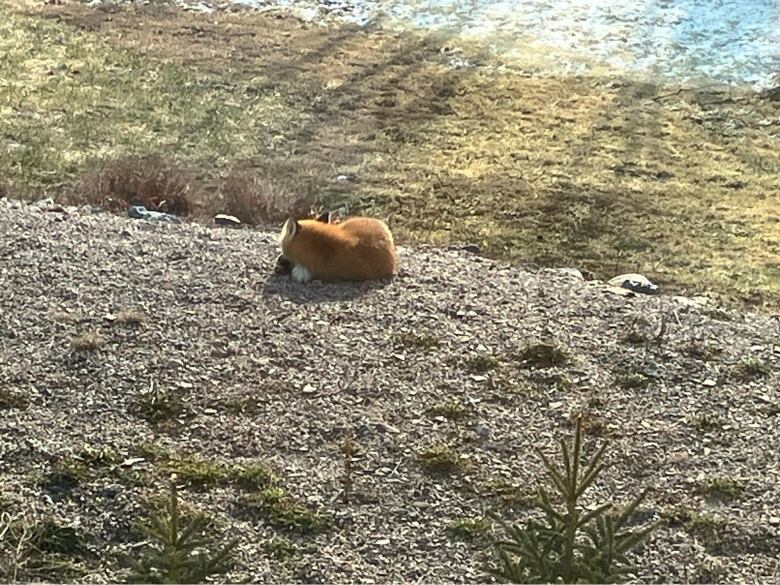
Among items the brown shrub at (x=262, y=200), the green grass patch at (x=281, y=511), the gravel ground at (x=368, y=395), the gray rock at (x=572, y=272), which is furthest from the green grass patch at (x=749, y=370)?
the brown shrub at (x=262, y=200)

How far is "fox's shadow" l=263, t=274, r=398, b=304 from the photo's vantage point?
679 centimetres

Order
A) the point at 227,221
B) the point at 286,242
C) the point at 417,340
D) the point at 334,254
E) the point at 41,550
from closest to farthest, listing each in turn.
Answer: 1. the point at 41,550
2. the point at 417,340
3. the point at 334,254
4. the point at 286,242
5. the point at 227,221

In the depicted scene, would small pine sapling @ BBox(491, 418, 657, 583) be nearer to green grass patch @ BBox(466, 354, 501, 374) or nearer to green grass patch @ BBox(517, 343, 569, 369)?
green grass patch @ BBox(466, 354, 501, 374)

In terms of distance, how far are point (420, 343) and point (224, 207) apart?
3.97 m

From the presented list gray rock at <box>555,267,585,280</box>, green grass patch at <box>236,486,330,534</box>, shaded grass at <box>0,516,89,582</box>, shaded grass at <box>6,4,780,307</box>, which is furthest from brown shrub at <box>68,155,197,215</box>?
shaded grass at <box>0,516,89,582</box>

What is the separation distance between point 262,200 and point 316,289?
9.18ft

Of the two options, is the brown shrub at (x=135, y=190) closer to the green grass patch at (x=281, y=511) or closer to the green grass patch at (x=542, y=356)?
the green grass patch at (x=542, y=356)

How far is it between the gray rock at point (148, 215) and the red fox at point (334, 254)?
1.64 m

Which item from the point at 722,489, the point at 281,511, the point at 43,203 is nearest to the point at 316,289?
the point at 281,511

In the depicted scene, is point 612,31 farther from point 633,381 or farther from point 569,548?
point 569,548

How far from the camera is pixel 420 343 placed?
616cm

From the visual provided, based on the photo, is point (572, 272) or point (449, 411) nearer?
point (449, 411)

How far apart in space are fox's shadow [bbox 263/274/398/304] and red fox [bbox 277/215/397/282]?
43 millimetres

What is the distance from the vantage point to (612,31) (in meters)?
17.9
